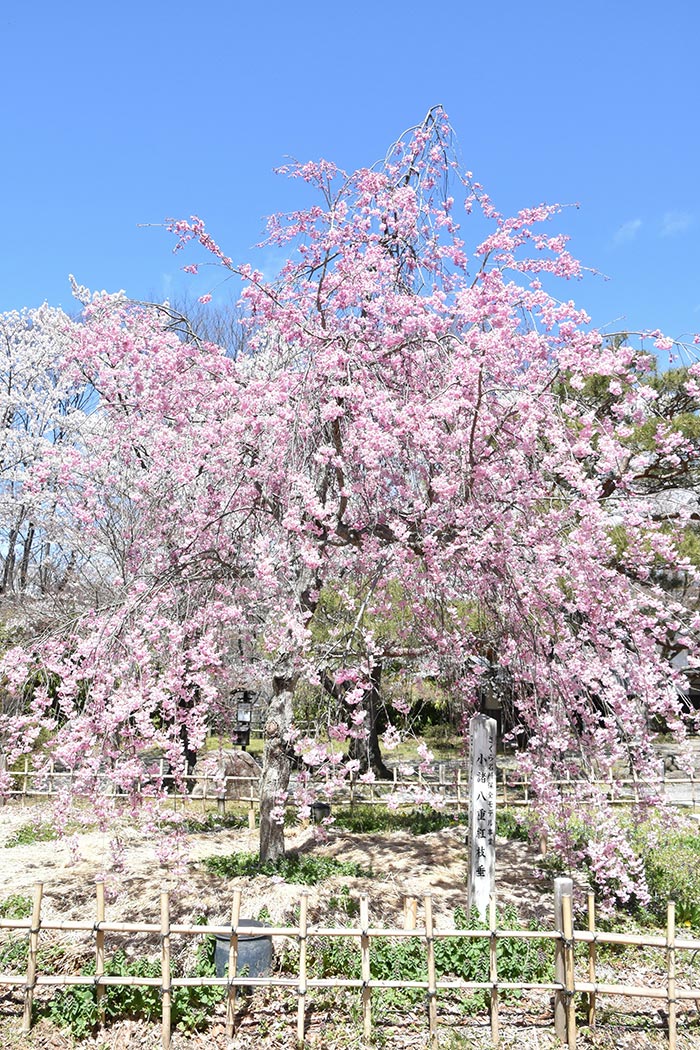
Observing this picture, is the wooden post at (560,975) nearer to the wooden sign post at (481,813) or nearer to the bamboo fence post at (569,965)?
the bamboo fence post at (569,965)

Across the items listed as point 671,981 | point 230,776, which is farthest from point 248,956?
point 230,776

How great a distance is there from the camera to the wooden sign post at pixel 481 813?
6379 millimetres


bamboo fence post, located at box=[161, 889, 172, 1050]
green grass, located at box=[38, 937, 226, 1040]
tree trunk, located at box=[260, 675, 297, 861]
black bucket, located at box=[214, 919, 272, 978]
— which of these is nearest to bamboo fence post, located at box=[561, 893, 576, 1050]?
black bucket, located at box=[214, 919, 272, 978]

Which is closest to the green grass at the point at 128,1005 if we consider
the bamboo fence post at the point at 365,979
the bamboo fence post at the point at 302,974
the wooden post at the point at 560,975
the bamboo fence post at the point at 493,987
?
the bamboo fence post at the point at 302,974

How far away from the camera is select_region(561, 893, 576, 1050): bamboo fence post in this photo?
15.2ft

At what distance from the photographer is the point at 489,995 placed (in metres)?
5.05

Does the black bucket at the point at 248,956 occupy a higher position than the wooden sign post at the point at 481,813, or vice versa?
the wooden sign post at the point at 481,813

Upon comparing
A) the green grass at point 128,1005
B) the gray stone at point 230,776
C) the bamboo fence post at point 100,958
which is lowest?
the green grass at point 128,1005

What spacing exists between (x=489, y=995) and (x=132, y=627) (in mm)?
3516

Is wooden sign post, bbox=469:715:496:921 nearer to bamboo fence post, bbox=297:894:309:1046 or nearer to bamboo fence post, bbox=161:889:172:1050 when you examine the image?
bamboo fence post, bbox=297:894:309:1046

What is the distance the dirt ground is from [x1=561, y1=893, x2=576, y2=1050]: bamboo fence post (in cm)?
15

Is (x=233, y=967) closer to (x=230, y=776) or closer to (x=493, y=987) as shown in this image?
(x=493, y=987)

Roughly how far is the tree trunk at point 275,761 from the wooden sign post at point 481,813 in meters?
1.67

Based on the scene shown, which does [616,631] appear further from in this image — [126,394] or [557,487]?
[126,394]
